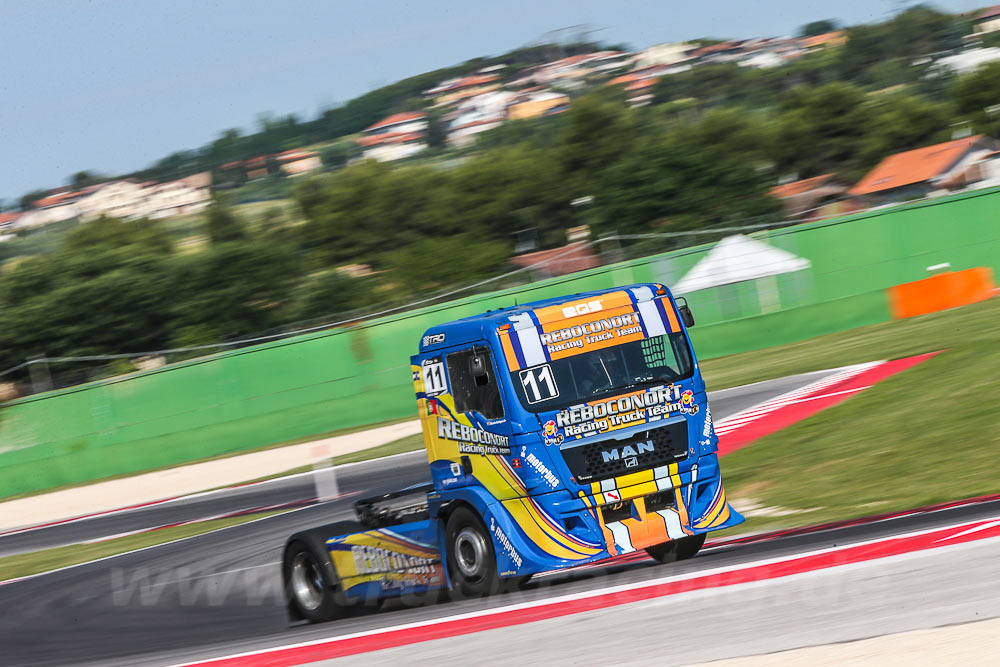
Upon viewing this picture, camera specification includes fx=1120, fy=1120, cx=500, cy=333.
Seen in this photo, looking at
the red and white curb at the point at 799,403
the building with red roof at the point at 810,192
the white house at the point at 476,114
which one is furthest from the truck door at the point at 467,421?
the white house at the point at 476,114

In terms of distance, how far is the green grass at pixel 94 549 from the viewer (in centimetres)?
1778

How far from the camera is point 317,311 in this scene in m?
56.8

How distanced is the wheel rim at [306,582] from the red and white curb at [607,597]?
222 cm

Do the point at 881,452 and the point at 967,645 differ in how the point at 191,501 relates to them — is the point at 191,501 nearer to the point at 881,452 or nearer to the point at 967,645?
the point at 881,452

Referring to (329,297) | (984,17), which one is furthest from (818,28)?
(329,297)

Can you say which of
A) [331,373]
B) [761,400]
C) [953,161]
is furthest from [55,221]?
[761,400]

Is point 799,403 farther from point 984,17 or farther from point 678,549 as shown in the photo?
point 984,17

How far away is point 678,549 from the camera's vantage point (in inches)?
357

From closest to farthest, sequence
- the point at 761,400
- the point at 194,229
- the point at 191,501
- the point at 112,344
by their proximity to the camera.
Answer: the point at 761,400 < the point at 191,501 < the point at 112,344 < the point at 194,229

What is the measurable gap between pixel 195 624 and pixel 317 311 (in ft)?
154

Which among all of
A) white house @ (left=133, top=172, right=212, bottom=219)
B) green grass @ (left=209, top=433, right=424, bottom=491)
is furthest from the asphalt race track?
white house @ (left=133, top=172, right=212, bottom=219)

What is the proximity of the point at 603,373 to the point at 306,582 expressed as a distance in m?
3.61

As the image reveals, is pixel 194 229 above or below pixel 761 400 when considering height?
above

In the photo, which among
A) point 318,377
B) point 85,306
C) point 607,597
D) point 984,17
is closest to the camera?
point 607,597
